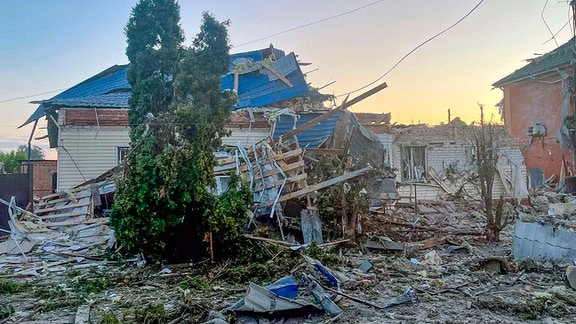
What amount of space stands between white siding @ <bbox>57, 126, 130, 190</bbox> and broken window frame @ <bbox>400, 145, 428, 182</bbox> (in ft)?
37.3

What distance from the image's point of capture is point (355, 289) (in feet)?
19.6

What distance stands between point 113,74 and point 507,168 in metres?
19.2

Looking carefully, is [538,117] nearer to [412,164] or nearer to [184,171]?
[412,164]

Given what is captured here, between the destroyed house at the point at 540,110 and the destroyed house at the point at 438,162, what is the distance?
348cm

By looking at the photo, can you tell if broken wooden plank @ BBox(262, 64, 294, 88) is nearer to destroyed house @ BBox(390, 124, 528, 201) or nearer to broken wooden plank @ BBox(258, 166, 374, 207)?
destroyed house @ BBox(390, 124, 528, 201)

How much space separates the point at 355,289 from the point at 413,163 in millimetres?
12940

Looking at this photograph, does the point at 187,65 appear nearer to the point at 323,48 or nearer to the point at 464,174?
the point at 323,48

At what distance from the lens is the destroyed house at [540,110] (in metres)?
20.2

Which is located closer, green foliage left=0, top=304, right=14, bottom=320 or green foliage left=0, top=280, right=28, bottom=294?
green foliage left=0, top=304, right=14, bottom=320

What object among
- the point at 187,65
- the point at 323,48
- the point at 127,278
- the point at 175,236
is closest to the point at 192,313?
the point at 127,278

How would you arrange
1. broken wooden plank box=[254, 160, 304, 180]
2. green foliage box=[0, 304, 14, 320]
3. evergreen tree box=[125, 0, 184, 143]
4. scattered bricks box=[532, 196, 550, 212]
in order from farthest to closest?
1. scattered bricks box=[532, 196, 550, 212]
2. broken wooden plank box=[254, 160, 304, 180]
3. evergreen tree box=[125, 0, 184, 143]
4. green foliage box=[0, 304, 14, 320]

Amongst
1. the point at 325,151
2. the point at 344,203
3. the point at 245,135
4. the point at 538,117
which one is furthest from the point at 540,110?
the point at 344,203

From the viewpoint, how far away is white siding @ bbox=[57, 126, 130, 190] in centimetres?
1393

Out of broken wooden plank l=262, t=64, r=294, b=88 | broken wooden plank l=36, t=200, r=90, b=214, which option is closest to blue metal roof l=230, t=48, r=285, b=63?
broken wooden plank l=262, t=64, r=294, b=88
